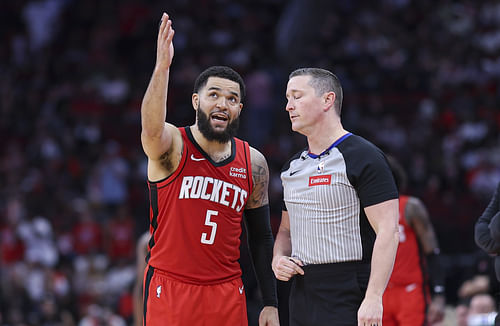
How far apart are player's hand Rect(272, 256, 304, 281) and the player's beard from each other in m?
0.89

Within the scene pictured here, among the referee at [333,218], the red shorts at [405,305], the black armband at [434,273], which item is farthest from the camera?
the black armband at [434,273]

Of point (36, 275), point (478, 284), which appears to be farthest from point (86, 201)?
point (478, 284)

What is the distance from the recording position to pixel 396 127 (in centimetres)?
1596

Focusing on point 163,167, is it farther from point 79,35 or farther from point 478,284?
point 79,35

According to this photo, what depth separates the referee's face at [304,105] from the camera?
13.8 ft

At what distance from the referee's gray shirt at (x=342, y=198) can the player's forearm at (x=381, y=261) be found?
0.62 feet

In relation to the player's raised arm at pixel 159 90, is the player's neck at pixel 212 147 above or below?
below

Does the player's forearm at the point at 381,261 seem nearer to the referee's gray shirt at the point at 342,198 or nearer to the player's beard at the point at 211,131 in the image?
the referee's gray shirt at the point at 342,198

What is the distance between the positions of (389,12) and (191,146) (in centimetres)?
1639

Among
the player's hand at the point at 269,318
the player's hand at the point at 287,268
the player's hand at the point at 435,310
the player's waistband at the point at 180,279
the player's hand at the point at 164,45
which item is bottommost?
the player's hand at the point at 435,310

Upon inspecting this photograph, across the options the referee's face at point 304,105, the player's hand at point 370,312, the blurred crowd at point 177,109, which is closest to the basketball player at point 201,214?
the referee's face at point 304,105

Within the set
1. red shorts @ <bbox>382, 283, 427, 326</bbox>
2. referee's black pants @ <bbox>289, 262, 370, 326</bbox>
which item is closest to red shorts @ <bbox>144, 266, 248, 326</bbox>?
referee's black pants @ <bbox>289, 262, 370, 326</bbox>

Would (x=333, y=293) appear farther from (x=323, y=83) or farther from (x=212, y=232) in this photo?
(x=323, y=83)

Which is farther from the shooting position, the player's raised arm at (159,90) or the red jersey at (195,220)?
the red jersey at (195,220)
